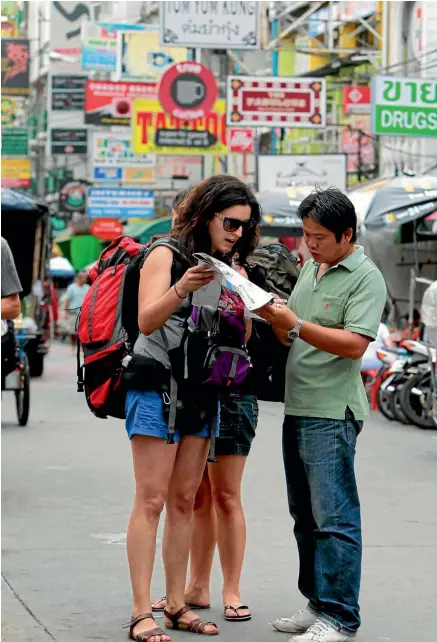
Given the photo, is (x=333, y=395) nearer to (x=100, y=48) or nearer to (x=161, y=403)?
(x=161, y=403)

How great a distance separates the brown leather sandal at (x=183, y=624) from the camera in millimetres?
5863

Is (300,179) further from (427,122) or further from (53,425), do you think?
(53,425)

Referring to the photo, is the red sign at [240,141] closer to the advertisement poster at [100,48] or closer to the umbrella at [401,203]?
the advertisement poster at [100,48]

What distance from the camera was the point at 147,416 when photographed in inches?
220

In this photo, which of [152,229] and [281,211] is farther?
[152,229]

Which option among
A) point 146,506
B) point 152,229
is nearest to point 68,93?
point 152,229

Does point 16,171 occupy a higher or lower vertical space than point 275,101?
lower

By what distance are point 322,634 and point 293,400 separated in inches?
36.0

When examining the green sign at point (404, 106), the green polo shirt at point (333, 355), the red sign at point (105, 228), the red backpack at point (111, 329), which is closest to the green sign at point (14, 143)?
the red sign at point (105, 228)

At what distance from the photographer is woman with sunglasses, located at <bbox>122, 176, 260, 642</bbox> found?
5.55 m

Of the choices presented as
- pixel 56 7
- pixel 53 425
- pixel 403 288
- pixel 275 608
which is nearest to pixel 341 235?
pixel 275 608

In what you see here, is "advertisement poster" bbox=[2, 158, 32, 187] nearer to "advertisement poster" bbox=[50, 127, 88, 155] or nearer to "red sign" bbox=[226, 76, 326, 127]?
"advertisement poster" bbox=[50, 127, 88, 155]

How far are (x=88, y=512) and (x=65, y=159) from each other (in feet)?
184

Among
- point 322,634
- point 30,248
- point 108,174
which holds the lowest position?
point 322,634
